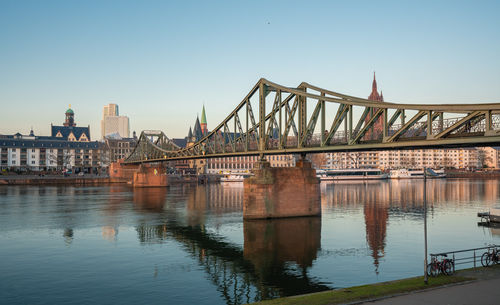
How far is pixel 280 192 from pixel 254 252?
22.5 m

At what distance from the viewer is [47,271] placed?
1596 inches

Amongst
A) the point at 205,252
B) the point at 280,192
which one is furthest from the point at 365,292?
the point at 280,192

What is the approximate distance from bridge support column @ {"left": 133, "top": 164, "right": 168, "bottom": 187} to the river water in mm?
94321

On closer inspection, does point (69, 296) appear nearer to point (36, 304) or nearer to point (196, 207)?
point (36, 304)

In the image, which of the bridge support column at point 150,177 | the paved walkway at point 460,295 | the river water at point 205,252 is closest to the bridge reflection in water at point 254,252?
the river water at point 205,252

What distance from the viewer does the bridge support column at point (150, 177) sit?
18012 cm

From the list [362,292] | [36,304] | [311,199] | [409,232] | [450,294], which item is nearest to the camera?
[450,294]

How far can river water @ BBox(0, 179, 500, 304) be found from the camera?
113 ft

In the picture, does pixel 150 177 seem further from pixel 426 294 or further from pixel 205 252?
pixel 426 294

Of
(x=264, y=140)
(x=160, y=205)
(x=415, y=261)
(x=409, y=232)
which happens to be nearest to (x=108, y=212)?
(x=160, y=205)

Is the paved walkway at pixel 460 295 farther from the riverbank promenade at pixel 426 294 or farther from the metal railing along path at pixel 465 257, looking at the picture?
the metal railing along path at pixel 465 257

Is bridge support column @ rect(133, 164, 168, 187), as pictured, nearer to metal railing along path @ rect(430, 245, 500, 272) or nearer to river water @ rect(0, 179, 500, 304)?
river water @ rect(0, 179, 500, 304)

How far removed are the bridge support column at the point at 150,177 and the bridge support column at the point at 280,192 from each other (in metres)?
117

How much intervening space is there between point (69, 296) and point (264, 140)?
1899 inches
